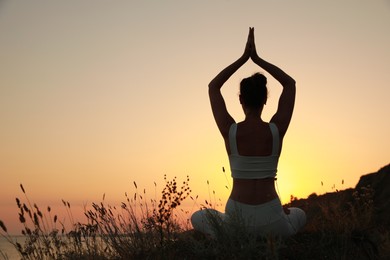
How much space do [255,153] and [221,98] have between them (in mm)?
783

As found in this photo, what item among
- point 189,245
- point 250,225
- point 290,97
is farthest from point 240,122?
point 189,245

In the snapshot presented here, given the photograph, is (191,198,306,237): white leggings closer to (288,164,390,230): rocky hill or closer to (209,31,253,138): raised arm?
(209,31,253,138): raised arm

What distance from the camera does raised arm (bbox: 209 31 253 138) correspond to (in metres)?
5.56

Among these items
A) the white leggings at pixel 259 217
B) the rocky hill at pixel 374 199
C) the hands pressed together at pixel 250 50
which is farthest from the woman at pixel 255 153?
the rocky hill at pixel 374 199

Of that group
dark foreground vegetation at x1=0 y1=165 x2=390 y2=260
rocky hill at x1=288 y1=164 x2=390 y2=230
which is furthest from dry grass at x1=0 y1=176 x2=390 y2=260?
rocky hill at x1=288 y1=164 x2=390 y2=230

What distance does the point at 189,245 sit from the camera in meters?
6.08

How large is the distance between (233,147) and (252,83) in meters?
0.78

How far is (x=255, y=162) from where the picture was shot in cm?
543

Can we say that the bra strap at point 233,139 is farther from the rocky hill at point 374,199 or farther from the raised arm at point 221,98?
the rocky hill at point 374,199

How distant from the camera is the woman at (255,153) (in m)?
5.43

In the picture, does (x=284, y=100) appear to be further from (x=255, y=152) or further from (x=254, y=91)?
(x=255, y=152)

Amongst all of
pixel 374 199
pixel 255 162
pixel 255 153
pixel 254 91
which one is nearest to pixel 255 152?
pixel 255 153

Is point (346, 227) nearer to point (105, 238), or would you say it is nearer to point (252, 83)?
point (252, 83)

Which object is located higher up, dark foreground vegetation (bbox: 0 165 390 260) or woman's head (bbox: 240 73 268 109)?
woman's head (bbox: 240 73 268 109)
